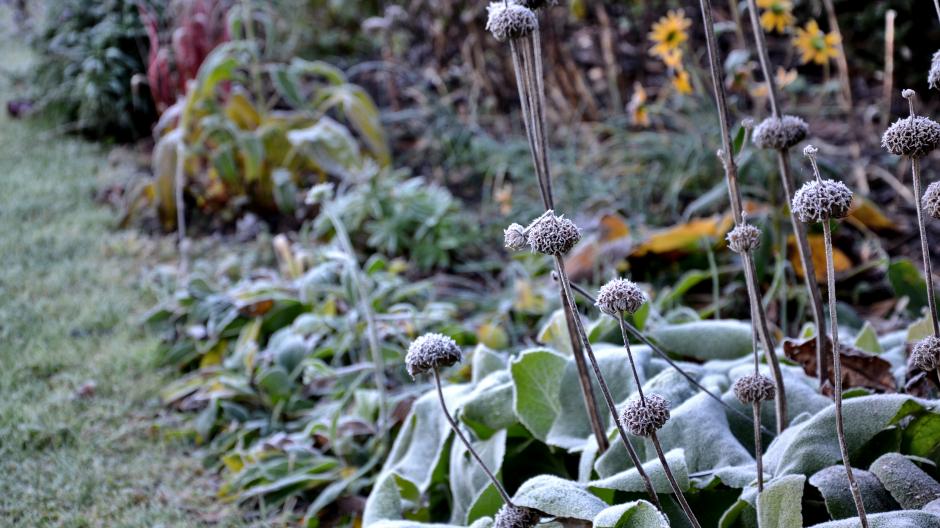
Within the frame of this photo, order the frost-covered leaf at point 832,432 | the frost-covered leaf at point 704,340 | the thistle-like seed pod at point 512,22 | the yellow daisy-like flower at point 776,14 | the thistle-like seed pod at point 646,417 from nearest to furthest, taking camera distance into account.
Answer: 1. the thistle-like seed pod at point 646,417
2. the thistle-like seed pod at point 512,22
3. the frost-covered leaf at point 832,432
4. the frost-covered leaf at point 704,340
5. the yellow daisy-like flower at point 776,14

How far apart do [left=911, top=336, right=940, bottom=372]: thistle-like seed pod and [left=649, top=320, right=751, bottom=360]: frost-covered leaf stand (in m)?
0.77

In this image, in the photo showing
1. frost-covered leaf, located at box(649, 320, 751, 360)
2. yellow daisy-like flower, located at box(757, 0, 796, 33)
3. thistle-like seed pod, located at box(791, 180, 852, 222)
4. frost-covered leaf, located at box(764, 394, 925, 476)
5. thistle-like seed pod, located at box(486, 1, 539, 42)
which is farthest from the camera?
yellow daisy-like flower, located at box(757, 0, 796, 33)

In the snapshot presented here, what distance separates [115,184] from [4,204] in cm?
49

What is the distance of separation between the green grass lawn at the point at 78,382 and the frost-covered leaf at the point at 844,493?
3.87 feet

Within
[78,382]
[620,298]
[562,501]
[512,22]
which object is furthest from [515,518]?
[78,382]

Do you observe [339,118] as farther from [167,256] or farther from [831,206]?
[831,206]

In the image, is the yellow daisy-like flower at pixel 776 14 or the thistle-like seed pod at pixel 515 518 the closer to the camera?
the thistle-like seed pod at pixel 515 518

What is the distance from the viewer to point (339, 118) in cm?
452

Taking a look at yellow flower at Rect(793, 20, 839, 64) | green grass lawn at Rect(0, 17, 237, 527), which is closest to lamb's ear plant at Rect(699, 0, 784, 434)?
green grass lawn at Rect(0, 17, 237, 527)

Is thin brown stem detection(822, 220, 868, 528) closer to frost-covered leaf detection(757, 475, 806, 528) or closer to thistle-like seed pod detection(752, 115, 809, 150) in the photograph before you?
frost-covered leaf detection(757, 475, 806, 528)

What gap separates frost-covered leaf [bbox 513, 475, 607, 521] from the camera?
4.05 ft

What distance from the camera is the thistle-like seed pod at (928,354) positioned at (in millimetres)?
1053

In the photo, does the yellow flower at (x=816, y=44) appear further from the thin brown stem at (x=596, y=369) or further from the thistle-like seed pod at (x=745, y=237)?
the thin brown stem at (x=596, y=369)

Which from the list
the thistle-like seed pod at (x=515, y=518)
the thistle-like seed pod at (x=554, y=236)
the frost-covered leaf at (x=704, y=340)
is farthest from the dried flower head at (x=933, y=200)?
the frost-covered leaf at (x=704, y=340)
